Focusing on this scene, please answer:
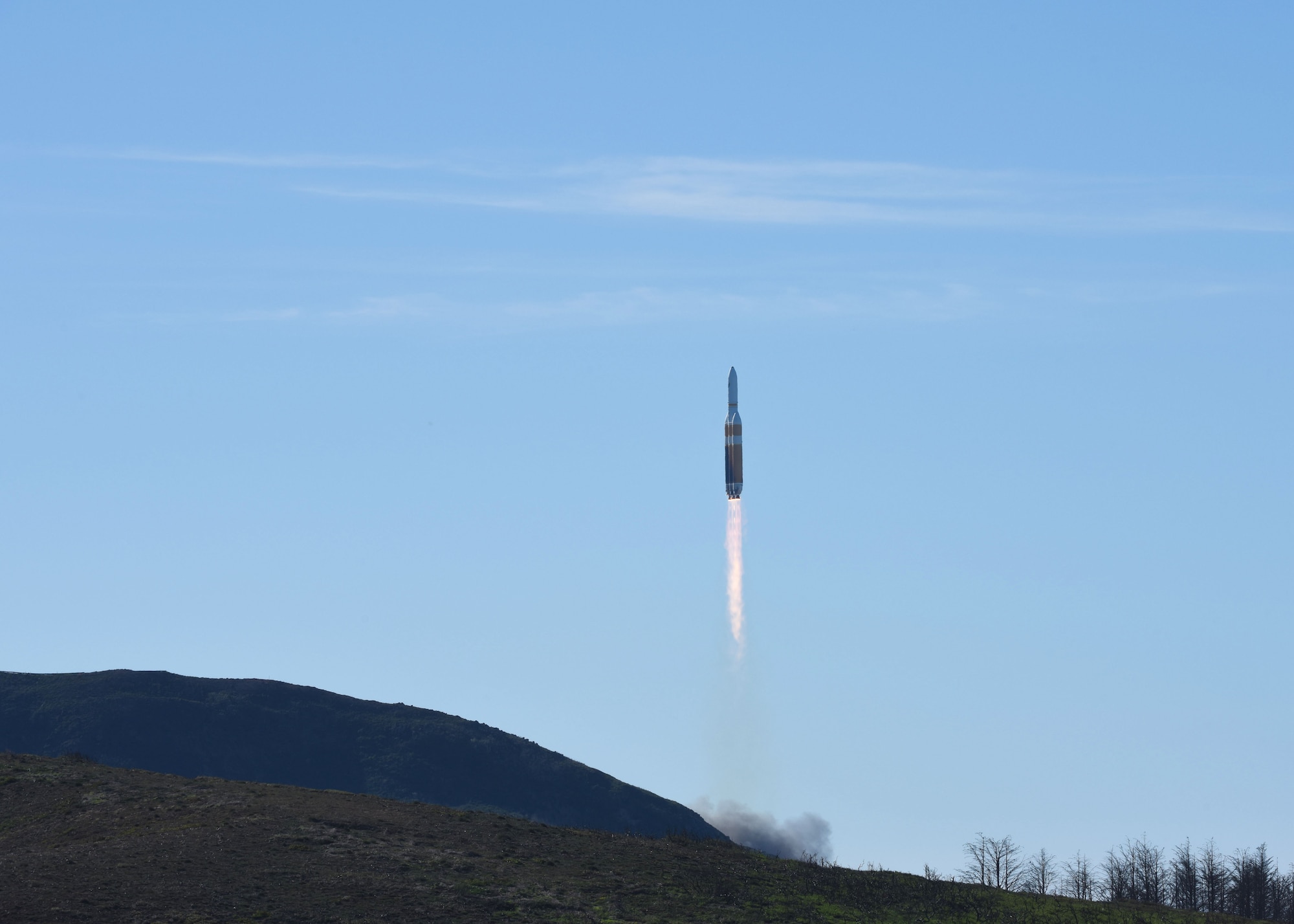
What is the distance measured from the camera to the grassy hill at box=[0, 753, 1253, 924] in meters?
79.3

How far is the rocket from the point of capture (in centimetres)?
14150

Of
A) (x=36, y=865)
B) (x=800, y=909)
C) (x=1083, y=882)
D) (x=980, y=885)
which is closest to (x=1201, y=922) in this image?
(x=980, y=885)

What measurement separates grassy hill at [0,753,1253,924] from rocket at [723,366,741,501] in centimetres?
4100

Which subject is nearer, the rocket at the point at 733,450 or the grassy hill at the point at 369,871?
the grassy hill at the point at 369,871

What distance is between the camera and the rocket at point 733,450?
464 ft

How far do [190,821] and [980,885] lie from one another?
48.6m

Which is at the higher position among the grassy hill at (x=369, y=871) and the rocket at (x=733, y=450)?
the rocket at (x=733, y=450)

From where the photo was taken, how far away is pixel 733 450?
5581 inches

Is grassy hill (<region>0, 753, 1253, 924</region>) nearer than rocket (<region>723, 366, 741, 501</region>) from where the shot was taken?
Yes

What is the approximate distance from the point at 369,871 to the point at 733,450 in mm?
64187

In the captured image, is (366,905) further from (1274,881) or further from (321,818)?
(1274,881)

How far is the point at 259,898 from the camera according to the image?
79625 millimetres

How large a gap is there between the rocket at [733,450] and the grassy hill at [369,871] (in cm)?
4100

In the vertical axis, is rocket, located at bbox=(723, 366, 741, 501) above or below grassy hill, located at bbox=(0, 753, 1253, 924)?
above
